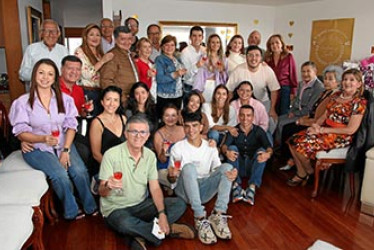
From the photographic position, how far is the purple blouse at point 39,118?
2.31m

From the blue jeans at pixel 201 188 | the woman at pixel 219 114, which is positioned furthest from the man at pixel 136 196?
the woman at pixel 219 114

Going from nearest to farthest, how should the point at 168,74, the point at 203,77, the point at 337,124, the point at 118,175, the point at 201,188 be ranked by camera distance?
the point at 118,175 < the point at 201,188 < the point at 337,124 < the point at 168,74 < the point at 203,77

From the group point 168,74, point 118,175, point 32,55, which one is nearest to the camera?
point 118,175

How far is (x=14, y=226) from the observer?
1569 millimetres

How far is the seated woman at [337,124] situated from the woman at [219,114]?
0.69 metres

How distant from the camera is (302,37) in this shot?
642 centimetres

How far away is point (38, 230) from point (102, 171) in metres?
0.51

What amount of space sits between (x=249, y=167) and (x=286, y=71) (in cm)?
147

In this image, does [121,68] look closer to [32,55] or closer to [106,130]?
[106,130]

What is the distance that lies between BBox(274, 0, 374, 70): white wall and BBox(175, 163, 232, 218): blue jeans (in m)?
4.18

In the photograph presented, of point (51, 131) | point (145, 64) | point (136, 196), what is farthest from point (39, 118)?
point (145, 64)

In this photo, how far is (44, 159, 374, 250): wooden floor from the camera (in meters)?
2.25

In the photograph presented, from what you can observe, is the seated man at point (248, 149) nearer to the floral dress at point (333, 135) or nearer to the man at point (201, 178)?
the floral dress at point (333, 135)

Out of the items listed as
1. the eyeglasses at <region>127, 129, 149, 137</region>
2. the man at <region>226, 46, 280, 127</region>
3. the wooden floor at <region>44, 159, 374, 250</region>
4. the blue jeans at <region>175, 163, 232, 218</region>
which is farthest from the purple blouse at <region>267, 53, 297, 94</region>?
the eyeglasses at <region>127, 129, 149, 137</region>
